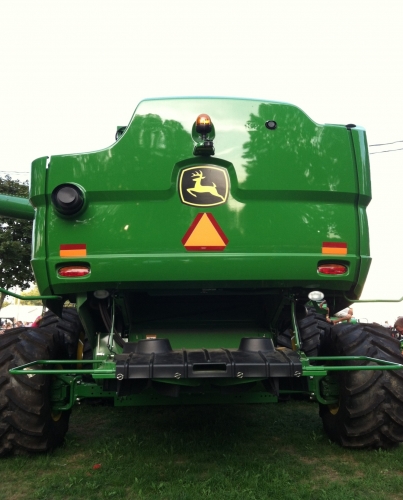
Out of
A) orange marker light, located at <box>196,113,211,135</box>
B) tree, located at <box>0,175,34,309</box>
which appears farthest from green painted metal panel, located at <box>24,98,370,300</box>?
tree, located at <box>0,175,34,309</box>

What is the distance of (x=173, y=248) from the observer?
3193mm

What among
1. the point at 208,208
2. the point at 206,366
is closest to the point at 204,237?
the point at 208,208

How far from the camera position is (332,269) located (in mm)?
3314

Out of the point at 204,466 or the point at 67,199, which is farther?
the point at 204,466

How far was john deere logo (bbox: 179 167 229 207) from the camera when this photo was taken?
3.22 m

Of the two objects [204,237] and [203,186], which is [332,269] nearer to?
[204,237]

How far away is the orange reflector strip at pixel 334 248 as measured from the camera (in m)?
3.26

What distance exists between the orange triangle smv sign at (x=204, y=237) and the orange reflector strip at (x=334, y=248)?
2.30 feet

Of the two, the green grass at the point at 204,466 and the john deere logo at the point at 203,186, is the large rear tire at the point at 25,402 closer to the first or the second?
the green grass at the point at 204,466

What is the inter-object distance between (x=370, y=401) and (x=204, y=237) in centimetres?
175

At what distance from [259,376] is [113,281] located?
117 centimetres

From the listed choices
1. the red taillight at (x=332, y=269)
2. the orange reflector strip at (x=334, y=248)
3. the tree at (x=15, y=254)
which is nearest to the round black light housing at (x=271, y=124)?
the orange reflector strip at (x=334, y=248)

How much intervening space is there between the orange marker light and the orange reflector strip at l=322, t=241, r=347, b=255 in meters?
1.13

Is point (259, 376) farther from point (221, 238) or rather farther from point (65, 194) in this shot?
point (65, 194)
